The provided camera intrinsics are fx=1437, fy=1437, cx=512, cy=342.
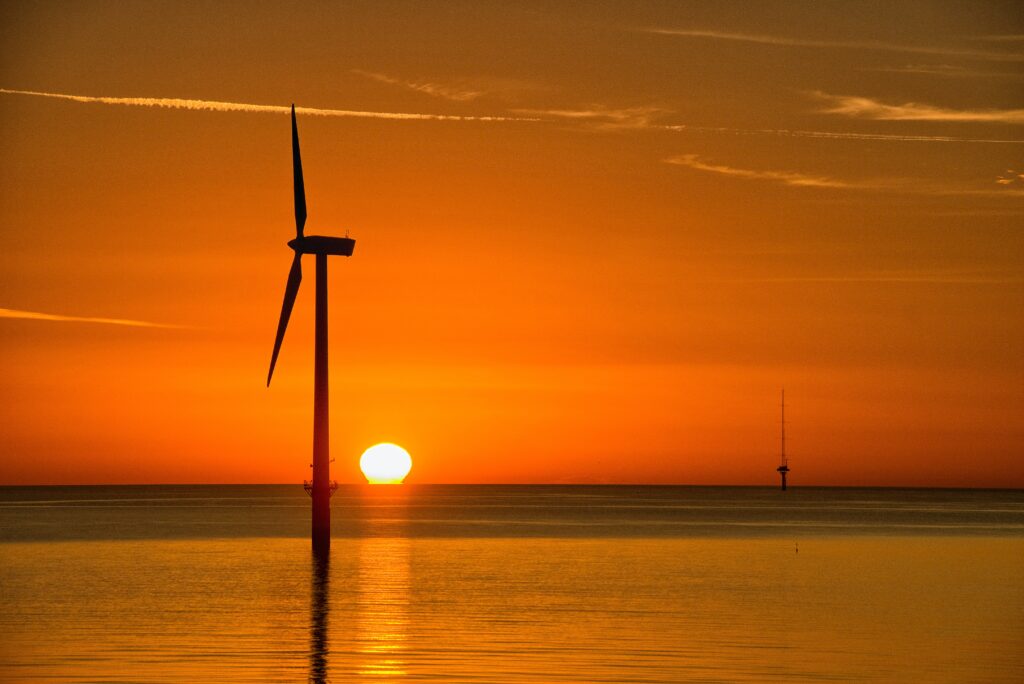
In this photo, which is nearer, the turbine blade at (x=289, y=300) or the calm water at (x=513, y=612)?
the calm water at (x=513, y=612)

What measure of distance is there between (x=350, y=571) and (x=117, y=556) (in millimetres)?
23466

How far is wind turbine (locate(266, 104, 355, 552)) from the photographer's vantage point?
8762cm

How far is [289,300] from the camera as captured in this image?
9000 centimetres

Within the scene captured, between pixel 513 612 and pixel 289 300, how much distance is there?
3852 centimetres

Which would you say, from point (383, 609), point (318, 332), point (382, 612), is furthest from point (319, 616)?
point (318, 332)

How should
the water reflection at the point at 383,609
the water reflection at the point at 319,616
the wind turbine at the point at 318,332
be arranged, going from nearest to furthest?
the water reflection at the point at 319,616
the water reflection at the point at 383,609
the wind turbine at the point at 318,332

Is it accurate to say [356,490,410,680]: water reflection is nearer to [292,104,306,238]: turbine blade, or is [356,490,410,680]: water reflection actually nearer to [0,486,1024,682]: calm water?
[0,486,1024,682]: calm water

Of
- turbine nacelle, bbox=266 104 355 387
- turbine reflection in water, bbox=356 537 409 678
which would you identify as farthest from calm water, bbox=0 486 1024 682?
turbine nacelle, bbox=266 104 355 387

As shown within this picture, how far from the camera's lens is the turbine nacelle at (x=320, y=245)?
3590 inches

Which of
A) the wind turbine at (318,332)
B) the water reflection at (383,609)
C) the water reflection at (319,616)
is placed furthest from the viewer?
the wind turbine at (318,332)

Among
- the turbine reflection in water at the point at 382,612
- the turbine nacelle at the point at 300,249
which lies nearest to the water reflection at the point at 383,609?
the turbine reflection in water at the point at 382,612

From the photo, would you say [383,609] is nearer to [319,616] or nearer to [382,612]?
[382,612]

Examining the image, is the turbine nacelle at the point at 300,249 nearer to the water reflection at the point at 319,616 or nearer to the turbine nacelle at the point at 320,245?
the turbine nacelle at the point at 320,245

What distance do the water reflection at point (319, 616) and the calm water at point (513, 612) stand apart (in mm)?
188
